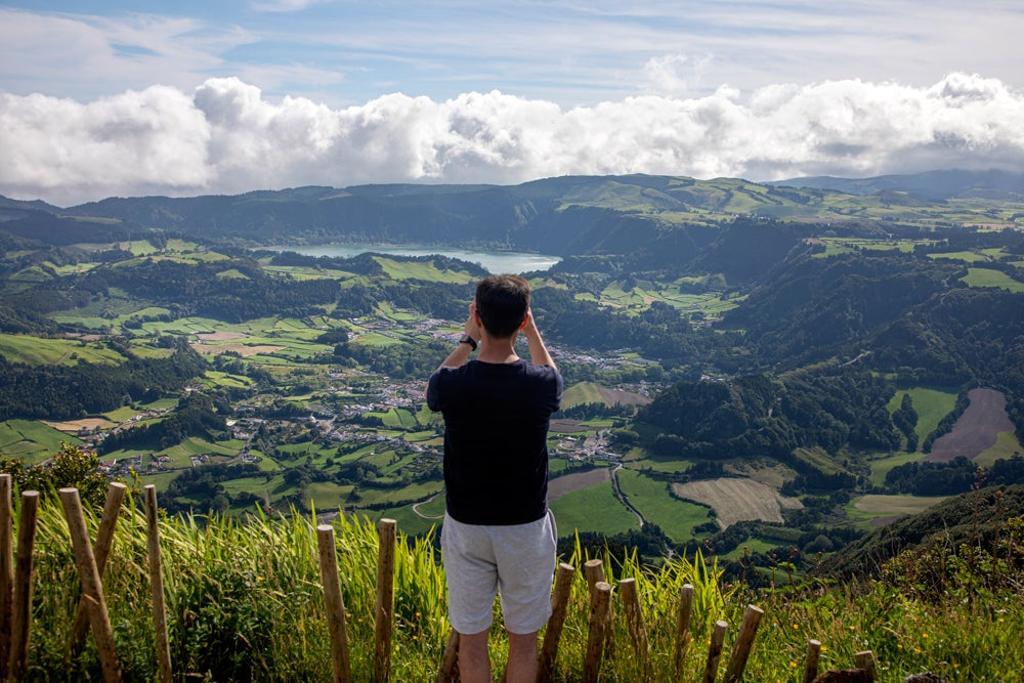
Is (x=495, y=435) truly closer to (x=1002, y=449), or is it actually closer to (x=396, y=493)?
(x=396, y=493)

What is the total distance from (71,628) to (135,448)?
94.7m

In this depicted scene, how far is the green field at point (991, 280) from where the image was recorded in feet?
449

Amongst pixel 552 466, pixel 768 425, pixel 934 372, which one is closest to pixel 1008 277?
pixel 934 372

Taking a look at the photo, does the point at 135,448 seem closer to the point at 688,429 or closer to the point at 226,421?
the point at 226,421

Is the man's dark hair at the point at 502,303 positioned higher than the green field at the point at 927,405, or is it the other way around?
the man's dark hair at the point at 502,303

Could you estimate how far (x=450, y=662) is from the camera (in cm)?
411

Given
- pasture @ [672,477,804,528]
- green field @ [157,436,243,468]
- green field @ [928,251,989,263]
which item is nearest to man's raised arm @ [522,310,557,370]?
pasture @ [672,477,804,528]

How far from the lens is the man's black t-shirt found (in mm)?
3439

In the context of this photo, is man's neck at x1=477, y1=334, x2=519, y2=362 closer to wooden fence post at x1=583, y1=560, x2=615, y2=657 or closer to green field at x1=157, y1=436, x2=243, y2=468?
wooden fence post at x1=583, y1=560, x2=615, y2=657

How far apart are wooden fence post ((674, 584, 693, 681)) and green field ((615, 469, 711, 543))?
61164mm

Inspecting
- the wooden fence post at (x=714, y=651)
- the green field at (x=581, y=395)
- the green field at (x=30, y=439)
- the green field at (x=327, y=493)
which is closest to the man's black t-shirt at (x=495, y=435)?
the wooden fence post at (x=714, y=651)

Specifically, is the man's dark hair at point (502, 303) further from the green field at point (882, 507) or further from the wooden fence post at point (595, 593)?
the green field at point (882, 507)

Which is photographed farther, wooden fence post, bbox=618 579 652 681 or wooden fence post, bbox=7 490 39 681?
wooden fence post, bbox=618 579 652 681

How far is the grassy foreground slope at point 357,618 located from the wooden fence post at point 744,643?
265 mm
